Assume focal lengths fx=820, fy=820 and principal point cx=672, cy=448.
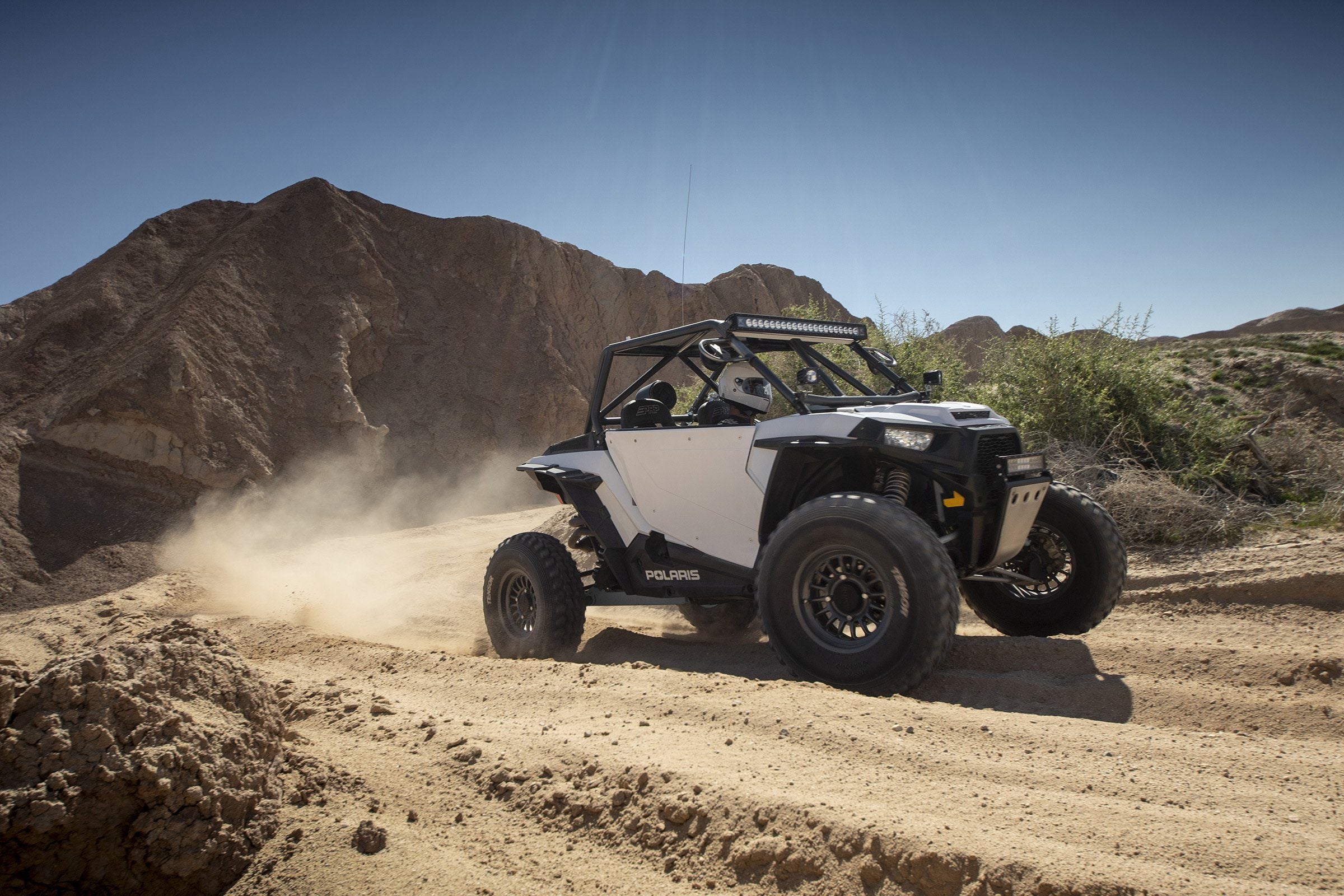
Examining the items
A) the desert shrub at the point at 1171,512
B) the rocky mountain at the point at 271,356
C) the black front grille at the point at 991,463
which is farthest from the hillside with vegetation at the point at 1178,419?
the rocky mountain at the point at 271,356

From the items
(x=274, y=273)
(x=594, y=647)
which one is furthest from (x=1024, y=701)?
(x=274, y=273)

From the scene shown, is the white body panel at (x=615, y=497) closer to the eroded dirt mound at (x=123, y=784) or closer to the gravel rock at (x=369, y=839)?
the eroded dirt mound at (x=123, y=784)

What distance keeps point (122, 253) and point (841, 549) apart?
1802cm

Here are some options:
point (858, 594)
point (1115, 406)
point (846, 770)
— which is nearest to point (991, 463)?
point (858, 594)

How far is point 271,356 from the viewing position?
16.5 meters

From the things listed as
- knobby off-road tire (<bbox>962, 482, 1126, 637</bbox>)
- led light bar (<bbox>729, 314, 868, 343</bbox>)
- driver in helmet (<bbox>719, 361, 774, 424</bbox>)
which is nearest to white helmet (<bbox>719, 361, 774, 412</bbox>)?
driver in helmet (<bbox>719, 361, 774, 424</bbox>)

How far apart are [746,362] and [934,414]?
4.07 feet

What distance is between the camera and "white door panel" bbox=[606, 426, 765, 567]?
16.1ft

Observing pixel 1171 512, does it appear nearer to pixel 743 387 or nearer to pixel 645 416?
pixel 743 387

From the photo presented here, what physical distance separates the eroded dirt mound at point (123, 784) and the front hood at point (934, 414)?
3.26 meters

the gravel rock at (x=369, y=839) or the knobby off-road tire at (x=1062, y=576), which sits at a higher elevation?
the knobby off-road tire at (x=1062, y=576)

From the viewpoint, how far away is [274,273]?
58.4 feet

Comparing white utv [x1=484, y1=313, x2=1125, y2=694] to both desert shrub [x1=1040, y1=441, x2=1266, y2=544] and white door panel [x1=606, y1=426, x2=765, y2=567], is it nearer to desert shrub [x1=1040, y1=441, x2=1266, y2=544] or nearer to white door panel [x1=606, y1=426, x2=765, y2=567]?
white door panel [x1=606, y1=426, x2=765, y2=567]

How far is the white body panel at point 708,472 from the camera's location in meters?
4.51
